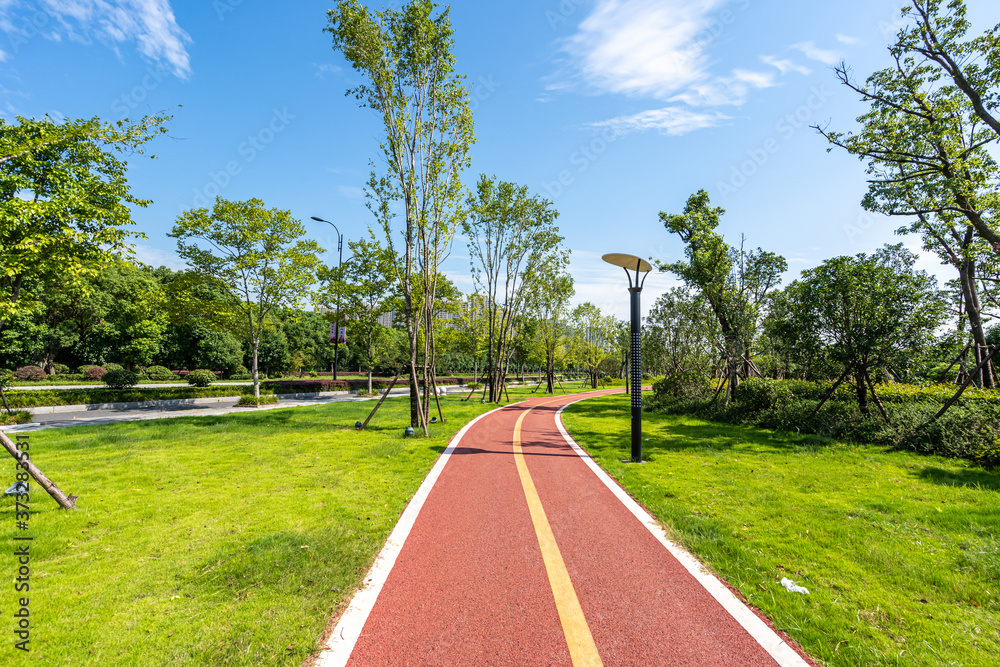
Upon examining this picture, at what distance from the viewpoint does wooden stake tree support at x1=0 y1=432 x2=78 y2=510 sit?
4.53 m

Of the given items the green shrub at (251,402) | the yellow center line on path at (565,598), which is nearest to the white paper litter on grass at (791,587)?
the yellow center line on path at (565,598)

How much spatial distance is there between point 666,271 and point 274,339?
1626 inches

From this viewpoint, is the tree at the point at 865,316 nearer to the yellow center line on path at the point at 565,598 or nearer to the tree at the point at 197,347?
the yellow center line on path at the point at 565,598

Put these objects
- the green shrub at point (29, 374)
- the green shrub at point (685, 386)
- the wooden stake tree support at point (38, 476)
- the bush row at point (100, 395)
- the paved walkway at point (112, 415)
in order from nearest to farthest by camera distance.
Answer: the wooden stake tree support at point (38, 476) < the paved walkway at point (112, 415) < the bush row at point (100, 395) < the green shrub at point (685, 386) < the green shrub at point (29, 374)

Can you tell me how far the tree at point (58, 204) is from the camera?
7.80m

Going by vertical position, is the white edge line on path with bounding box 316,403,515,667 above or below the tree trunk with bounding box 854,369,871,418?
below

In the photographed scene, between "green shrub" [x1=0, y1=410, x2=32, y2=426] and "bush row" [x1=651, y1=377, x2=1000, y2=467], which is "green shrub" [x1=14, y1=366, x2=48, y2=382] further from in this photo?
"bush row" [x1=651, y1=377, x2=1000, y2=467]

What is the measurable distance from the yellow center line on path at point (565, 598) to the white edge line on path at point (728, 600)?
1254 mm

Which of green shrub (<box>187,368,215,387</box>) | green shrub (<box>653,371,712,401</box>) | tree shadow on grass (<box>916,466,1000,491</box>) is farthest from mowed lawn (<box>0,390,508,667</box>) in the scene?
green shrub (<box>187,368,215,387</box>)

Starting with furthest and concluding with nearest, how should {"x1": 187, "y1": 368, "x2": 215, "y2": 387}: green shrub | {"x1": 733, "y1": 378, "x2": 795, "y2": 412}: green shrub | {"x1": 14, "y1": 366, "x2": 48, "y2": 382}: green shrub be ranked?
{"x1": 14, "y1": 366, "x2": 48, "y2": 382}: green shrub < {"x1": 187, "y1": 368, "x2": 215, "y2": 387}: green shrub < {"x1": 733, "y1": 378, "x2": 795, "y2": 412}: green shrub

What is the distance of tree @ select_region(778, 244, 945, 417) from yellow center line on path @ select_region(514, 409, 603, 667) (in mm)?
11161

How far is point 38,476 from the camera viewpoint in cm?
486

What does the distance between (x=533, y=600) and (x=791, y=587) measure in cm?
242

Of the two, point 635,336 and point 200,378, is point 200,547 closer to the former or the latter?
point 635,336
